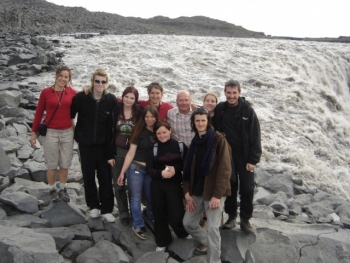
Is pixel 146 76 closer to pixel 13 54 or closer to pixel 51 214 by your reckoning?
pixel 13 54

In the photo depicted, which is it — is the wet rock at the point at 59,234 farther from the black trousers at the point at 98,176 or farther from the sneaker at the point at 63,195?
the black trousers at the point at 98,176

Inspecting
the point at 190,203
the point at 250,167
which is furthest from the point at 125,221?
the point at 250,167

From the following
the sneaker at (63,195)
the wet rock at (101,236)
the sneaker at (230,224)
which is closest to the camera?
the wet rock at (101,236)

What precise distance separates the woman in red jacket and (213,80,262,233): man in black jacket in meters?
2.26

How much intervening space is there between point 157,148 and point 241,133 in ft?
3.97

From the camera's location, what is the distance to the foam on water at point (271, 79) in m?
12.7

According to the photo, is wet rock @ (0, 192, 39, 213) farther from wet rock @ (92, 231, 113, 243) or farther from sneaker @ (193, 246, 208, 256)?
sneaker @ (193, 246, 208, 256)

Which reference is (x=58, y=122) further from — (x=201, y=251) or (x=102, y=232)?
(x=201, y=251)

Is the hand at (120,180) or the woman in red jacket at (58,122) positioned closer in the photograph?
the hand at (120,180)

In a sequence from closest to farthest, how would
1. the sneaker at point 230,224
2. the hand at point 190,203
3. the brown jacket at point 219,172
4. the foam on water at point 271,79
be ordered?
the brown jacket at point 219,172
the hand at point 190,203
the sneaker at point 230,224
the foam on water at point 271,79

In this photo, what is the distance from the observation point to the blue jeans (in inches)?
195

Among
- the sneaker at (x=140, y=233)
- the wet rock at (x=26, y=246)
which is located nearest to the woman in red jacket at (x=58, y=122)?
the wet rock at (x=26, y=246)

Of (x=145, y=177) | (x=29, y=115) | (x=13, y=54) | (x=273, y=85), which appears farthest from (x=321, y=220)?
(x=13, y=54)

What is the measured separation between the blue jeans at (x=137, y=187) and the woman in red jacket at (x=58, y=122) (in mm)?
1138
